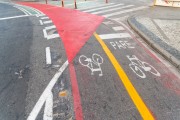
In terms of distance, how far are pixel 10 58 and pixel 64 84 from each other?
119 inches

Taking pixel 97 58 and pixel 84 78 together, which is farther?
pixel 97 58

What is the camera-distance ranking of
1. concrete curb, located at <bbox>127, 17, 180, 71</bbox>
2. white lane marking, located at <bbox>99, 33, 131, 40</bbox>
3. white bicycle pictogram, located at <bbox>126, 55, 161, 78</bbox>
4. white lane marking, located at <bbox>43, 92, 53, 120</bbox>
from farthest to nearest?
1. white lane marking, located at <bbox>99, 33, 131, 40</bbox>
2. concrete curb, located at <bbox>127, 17, 180, 71</bbox>
3. white bicycle pictogram, located at <bbox>126, 55, 161, 78</bbox>
4. white lane marking, located at <bbox>43, 92, 53, 120</bbox>

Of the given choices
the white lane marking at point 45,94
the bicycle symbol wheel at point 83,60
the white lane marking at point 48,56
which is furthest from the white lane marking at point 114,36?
the white lane marking at point 45,94

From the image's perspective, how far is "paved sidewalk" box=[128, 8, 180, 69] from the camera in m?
8.32

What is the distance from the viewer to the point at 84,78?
21.7 ft

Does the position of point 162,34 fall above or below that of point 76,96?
above

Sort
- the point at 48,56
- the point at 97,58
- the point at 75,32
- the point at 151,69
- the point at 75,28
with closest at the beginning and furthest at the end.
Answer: the point at 151,69 → the point at 97,58 → the point at 48,56 → the point at 75,32 → the point at 75,28

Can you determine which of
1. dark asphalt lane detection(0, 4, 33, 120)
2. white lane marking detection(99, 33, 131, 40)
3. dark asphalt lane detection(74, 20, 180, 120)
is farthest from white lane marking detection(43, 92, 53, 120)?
white lane marking detection(99, 33, 131, 40)

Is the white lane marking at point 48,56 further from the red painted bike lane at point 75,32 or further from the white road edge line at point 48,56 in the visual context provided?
the red painted bike lane at point 75,32

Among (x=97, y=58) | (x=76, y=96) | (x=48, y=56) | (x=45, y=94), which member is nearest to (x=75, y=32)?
(x=48, y=56)

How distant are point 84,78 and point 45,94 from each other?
132 cm

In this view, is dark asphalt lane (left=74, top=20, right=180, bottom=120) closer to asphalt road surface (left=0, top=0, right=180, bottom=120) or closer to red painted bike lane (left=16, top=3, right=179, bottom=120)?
asphalt road surface (left=0, top=0, right=180, bottom=120)

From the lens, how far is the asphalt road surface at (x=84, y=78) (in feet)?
16.9

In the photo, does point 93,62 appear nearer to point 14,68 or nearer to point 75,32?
point 14,68
